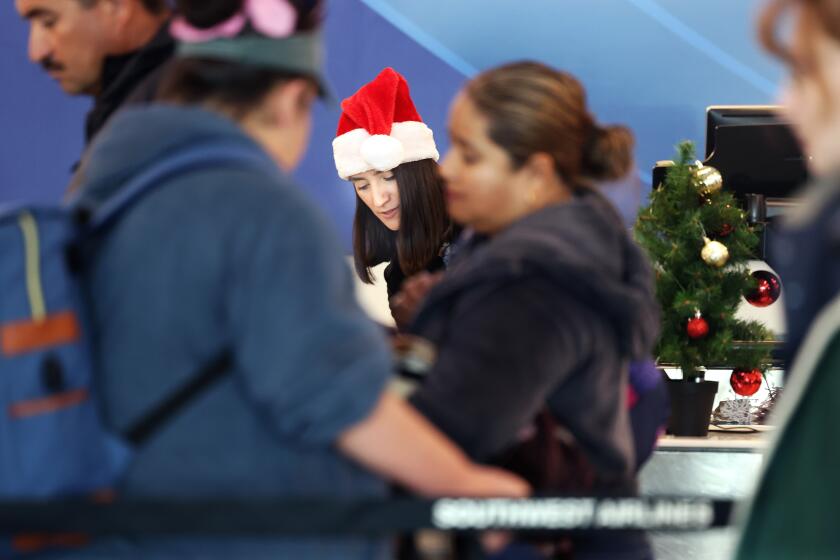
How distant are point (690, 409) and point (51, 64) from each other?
7.12 ft

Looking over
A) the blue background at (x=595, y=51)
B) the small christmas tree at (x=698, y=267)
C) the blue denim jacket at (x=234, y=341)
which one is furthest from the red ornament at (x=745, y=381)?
the blue background at (x=595, y=51)

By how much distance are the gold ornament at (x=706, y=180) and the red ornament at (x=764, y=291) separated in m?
0.30

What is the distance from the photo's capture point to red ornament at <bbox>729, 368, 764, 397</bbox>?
3.70 meters

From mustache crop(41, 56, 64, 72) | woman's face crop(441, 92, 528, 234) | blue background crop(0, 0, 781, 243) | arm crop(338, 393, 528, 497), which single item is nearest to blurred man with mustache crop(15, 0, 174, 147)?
mustache crop(41, 56, 64, 72)

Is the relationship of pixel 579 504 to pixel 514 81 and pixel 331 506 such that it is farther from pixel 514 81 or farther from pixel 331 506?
pixel 514 81

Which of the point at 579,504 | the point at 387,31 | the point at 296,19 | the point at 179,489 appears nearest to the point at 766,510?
the point at 579,504

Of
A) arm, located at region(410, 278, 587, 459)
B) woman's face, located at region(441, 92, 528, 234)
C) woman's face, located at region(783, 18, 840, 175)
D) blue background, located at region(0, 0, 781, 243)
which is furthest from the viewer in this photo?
blue background, located at region(0, 0, 781, 243)

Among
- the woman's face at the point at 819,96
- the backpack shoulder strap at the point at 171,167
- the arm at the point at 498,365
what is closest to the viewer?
the woman's face at the point at 819,96

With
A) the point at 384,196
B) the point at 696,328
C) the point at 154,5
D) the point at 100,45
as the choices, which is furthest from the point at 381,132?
the point at 100,45

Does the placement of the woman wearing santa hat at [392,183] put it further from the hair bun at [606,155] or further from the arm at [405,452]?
the arm at [405,452]

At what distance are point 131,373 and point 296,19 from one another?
471mm

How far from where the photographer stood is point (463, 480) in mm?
1406

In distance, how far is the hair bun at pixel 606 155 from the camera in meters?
1.98

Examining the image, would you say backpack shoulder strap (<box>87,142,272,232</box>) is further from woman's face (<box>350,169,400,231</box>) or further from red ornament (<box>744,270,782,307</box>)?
red ornament (<box>744,270,782,307</box>)
